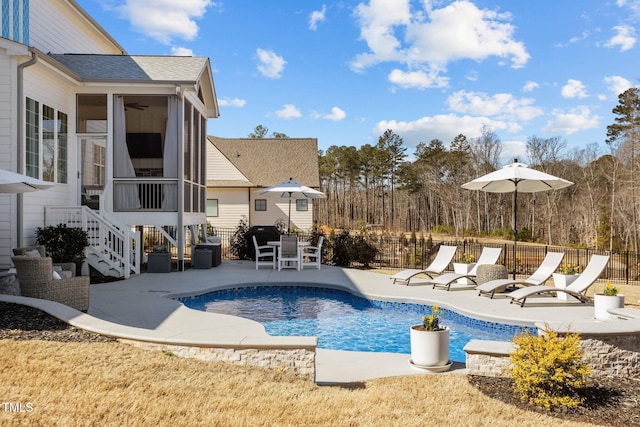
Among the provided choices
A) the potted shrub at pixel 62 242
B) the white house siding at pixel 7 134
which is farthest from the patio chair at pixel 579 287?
the white house siding at pixel 7 134

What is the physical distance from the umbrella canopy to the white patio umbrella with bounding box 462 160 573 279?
357 inches

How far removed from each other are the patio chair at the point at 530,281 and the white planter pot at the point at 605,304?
1873 millimetres

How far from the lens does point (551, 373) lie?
5000mm

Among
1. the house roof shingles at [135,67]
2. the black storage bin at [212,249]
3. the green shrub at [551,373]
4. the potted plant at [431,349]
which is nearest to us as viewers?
the green shrub at [551,373]

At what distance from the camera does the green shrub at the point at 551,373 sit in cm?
493

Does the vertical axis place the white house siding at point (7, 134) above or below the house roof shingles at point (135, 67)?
below

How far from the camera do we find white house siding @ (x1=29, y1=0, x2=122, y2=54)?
13961 millimetres

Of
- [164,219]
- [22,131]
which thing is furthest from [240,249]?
[22,131]

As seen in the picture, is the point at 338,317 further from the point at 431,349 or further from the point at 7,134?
the point at 7,134

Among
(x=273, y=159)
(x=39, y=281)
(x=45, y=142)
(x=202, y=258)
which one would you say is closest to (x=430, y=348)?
(x=39, y=281)

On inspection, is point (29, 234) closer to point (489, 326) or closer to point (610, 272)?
point (489, 326)

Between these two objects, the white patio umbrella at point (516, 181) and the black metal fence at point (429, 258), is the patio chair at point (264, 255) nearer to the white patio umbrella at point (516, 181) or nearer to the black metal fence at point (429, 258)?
the black metal fence at point (429, 258)

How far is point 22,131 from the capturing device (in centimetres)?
1105

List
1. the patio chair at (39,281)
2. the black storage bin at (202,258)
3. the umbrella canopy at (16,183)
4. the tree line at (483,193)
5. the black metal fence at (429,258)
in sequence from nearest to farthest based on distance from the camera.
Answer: the umbrella canopy at (16,183) < the patio chair at (39,281) < the black storage bin at (202,258) < the black metal fence at (429,258) < the tree line at (483,193)
